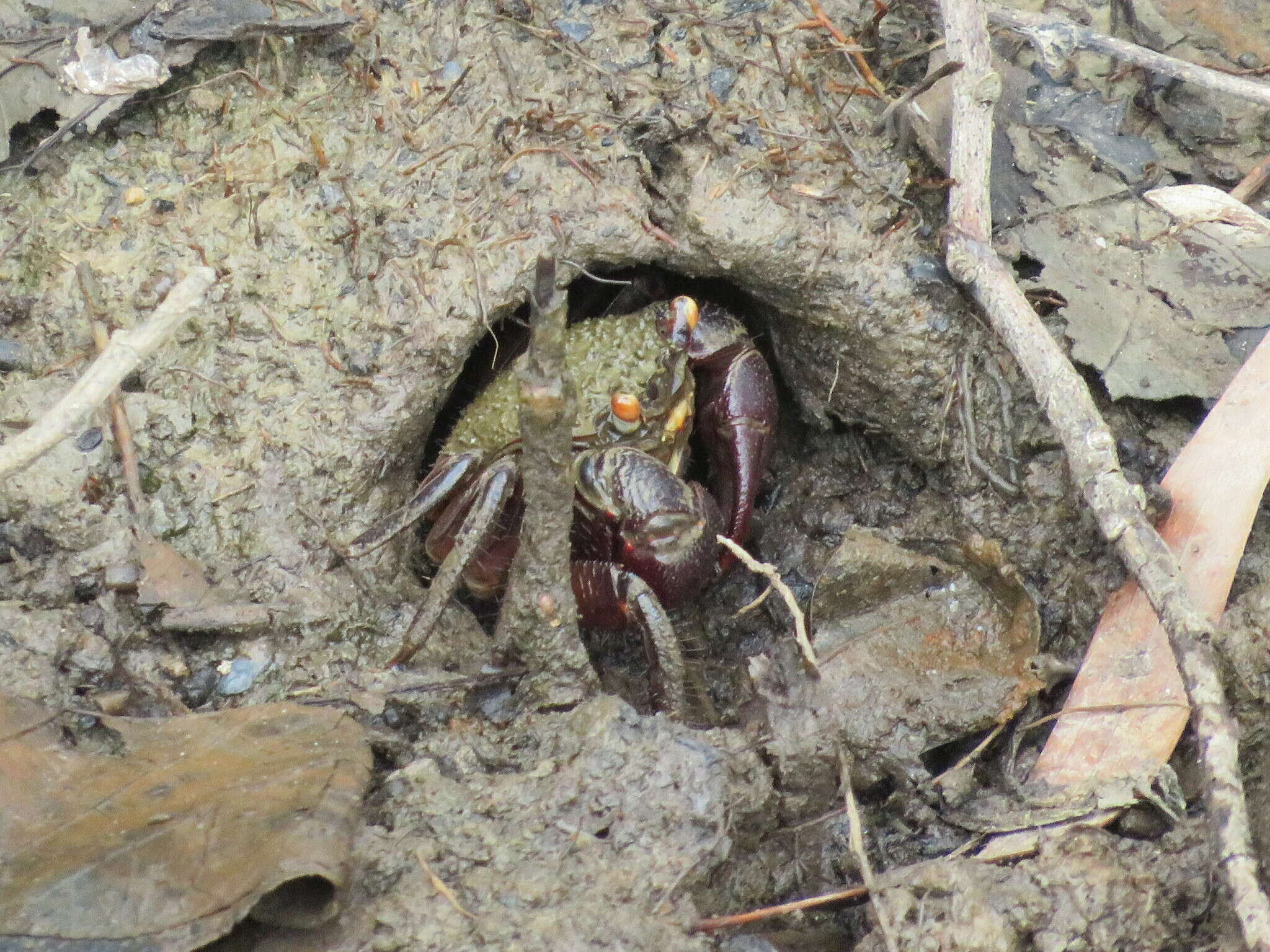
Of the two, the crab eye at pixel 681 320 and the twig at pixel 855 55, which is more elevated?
the twig at pixel 855 55

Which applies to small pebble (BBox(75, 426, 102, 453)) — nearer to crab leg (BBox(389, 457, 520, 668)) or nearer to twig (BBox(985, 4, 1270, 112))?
crab leg (BBox(389, 457, 520, 668))

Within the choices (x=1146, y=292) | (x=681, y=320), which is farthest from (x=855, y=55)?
(x=1146, y=292)

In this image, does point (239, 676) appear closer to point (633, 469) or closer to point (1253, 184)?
point (633, 469)

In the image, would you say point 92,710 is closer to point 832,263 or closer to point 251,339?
point 251,339

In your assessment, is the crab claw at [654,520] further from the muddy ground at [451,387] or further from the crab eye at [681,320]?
the crab eye at [681,320]

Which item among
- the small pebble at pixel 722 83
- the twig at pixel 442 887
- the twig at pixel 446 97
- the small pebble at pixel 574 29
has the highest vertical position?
the small pebble at pixel 574 29

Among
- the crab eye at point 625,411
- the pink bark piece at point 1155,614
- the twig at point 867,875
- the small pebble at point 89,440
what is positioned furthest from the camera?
the crab eye at point 625,411

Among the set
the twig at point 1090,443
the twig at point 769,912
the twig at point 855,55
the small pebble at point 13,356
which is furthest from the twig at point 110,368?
the twig at point 855,55
